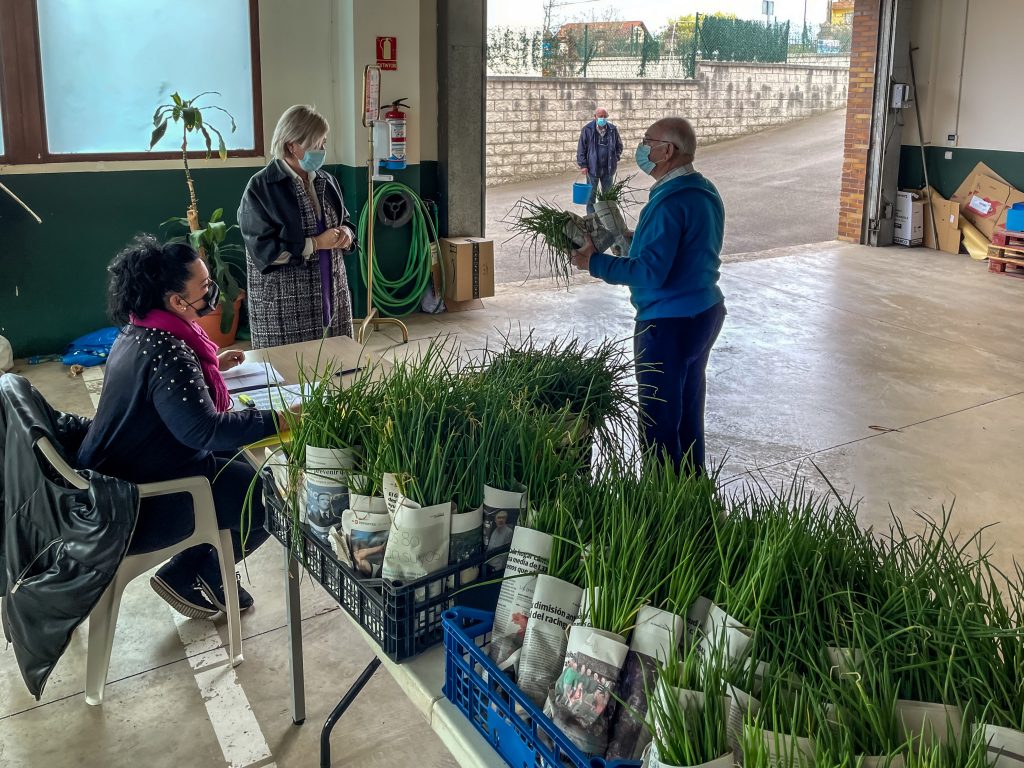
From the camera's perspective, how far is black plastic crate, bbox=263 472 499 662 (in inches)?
65.2

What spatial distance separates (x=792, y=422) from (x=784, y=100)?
16737mm

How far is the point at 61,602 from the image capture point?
2436mm

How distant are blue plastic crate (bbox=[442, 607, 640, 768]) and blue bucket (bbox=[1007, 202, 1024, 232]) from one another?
928 cm

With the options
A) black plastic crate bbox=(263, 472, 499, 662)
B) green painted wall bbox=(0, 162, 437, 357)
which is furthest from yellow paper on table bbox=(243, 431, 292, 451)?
green painted wall bbox=(0, 162, 437, 357)

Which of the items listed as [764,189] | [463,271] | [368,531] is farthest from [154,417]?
[764,189]

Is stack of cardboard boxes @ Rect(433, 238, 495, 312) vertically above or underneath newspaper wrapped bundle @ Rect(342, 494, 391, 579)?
underneath

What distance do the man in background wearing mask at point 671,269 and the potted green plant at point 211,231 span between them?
150 inches

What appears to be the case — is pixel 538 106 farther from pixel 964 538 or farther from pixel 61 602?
pixel 61 602

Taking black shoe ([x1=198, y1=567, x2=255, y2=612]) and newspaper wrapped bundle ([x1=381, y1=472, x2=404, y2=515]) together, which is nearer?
newspaper wrapped bundle ([x1=381, y1=472, x2=404, y2=515])

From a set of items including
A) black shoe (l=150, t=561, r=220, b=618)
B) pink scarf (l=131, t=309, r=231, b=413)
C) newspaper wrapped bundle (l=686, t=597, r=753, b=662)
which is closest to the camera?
newspaper wrapped bundle (l=686, t=597, r=753, b=662)

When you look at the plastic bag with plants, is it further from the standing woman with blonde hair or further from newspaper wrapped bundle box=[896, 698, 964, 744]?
newspaper wrapped bundle box=[896, 698, 964, 744]

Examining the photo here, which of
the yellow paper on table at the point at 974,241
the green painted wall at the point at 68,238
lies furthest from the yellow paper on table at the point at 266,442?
the yellow paper on table at the point at 974,241

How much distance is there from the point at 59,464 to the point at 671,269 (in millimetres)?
2104

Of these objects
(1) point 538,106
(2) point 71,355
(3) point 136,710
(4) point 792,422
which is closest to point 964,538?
(4) point 792,422
